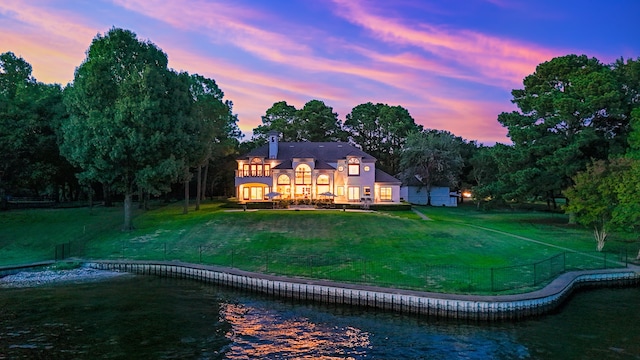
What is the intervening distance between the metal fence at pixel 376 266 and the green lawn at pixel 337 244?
63mm

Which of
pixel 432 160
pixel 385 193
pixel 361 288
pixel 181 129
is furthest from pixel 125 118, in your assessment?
A: pixel 432 160

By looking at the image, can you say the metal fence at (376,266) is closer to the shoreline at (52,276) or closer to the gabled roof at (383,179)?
the shoreline at (52,276)

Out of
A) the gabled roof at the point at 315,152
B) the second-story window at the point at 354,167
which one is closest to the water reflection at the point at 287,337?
the second-story window at the point at 354,167

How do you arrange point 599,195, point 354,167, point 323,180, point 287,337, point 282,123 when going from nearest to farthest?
1. point 287,337
2. point 599,195
3. point 354,167
4. point 323,180
5. point 282,123

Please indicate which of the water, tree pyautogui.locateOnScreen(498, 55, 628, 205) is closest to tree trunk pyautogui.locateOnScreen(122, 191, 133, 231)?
the water

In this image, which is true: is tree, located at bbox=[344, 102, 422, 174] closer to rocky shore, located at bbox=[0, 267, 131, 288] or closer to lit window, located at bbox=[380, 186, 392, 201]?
lit window, located at bbox=[380, 186, 392, 201]

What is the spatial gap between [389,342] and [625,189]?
23.2 m

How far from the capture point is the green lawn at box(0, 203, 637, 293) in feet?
88.4

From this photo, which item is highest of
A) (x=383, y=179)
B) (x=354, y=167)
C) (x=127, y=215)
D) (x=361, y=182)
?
(x=354, y=167)

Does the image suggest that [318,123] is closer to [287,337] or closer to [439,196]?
[439,196]

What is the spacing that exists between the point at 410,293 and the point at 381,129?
86.3 metres

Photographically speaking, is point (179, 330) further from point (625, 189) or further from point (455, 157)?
point (455, 157)

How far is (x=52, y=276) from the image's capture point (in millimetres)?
28500

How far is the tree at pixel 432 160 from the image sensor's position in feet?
249
